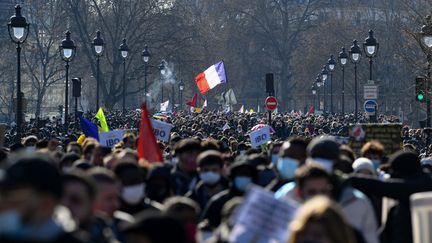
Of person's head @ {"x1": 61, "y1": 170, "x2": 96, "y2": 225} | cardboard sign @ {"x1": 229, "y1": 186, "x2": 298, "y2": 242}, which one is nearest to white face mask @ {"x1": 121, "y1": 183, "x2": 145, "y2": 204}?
person's head @ {"x1": 61, "y1": 170, "x2": 96, "y2": 225}

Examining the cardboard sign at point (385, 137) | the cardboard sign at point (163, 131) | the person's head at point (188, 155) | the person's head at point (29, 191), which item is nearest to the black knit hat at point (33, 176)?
the person's head at point (29, 191)

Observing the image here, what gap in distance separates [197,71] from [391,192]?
66232 mm

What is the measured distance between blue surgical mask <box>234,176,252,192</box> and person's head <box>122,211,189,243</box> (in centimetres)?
388

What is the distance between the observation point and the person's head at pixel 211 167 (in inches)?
433

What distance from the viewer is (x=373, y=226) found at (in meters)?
8.97

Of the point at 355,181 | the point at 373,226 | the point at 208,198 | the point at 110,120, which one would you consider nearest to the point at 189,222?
the point at 373,226

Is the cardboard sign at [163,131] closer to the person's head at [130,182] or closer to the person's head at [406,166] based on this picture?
the person's head at [406,166]

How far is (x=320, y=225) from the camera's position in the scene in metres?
6.48

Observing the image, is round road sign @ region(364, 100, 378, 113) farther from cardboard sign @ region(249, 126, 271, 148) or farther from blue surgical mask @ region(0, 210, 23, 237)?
blue surgical mask @ region(0, 210, 23, 237)

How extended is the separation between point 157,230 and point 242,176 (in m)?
4.11

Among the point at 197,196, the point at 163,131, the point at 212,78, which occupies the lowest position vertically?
the point at 197,196

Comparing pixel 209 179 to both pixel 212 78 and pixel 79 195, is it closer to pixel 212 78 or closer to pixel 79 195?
pixel 79 195

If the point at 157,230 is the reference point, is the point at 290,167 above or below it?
above

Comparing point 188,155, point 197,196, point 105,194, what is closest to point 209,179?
point 197,196
